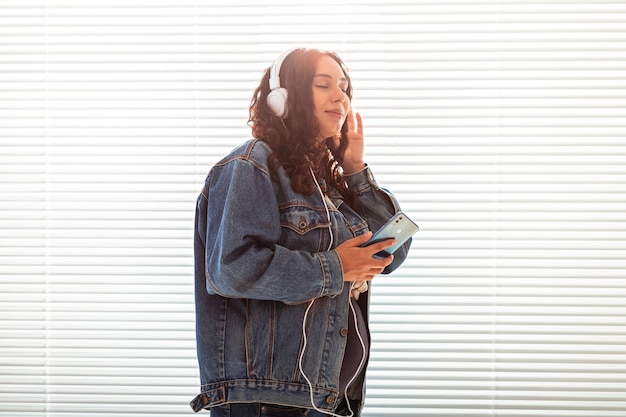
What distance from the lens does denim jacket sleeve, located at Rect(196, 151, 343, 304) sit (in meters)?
1.43

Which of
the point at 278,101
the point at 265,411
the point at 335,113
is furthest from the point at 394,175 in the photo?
the point at 265,411

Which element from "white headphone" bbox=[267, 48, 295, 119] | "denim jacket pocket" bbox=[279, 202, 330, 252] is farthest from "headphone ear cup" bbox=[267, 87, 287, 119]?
"denim jacket pocket" bbox=[279, 202, 330, 252]

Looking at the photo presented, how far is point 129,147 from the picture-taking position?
2.13 m

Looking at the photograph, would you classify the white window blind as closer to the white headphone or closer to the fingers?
the fingers

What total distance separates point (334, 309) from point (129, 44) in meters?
1.23

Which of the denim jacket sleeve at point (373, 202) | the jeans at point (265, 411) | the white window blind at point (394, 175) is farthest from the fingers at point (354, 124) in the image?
the jeans at point (265, 411)

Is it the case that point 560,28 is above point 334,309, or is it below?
above

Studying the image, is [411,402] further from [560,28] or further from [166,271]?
[560,28]

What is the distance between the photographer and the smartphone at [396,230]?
1521mm

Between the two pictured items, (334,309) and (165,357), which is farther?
(165,357)

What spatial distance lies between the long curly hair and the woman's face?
17 millimetres

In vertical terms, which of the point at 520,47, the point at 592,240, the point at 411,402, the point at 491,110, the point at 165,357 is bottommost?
the point at 411,402

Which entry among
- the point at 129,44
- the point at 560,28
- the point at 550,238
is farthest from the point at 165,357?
the point at 560,28

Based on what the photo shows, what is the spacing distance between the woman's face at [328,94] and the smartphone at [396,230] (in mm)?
329
